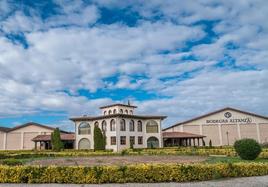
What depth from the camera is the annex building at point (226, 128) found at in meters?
53.0

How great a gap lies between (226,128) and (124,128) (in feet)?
60.5

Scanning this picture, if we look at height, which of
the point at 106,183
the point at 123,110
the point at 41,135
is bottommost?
the point at 106,183

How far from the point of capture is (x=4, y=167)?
14.6m

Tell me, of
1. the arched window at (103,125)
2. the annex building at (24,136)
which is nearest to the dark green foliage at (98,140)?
the arched window at (103,125)

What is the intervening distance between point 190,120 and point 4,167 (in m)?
43.7

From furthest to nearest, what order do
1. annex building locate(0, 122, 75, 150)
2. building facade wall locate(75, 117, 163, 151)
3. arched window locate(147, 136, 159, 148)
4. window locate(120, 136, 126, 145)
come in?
annex building locate(0, 122, 75, 150), arched window locate(147, 136, 159, 148), window locate(120, 136, 126, 145), building facade wall locate(75, 117, 163, 151)

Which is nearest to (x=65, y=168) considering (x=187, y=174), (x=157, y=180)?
(x=157, y=180)

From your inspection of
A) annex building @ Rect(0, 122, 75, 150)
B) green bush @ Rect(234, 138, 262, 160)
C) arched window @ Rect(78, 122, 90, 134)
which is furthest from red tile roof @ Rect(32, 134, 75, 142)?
green bush @ Rect(234, 138, 262, 160)

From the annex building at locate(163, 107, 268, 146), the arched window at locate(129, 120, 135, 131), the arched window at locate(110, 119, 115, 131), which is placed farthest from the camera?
the annex building at locate(163, 107, 268, 146)

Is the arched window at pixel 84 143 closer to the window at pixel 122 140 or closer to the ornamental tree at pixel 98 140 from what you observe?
the ornamental tree at pixel 98 140

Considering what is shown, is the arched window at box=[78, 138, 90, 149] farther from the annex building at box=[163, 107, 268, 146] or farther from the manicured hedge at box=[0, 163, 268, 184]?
the manicured hedge at box=[0, 163, 268, 184]

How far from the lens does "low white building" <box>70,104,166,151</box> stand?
4919 centimetres

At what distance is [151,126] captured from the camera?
172ft

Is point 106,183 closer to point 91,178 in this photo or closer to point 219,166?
point 91,178
